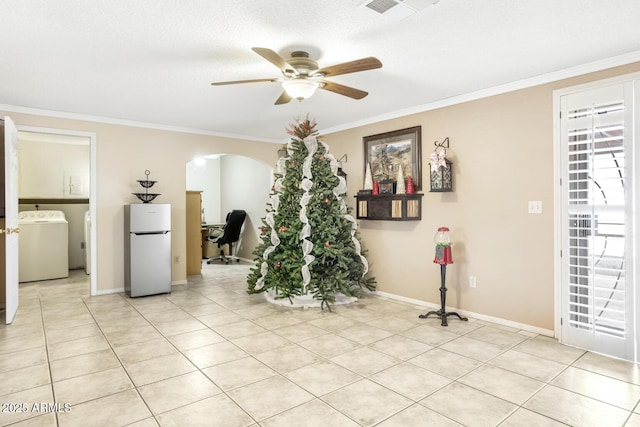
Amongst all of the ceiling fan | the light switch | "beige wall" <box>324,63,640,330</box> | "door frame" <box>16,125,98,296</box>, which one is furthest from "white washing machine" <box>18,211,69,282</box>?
the light switch

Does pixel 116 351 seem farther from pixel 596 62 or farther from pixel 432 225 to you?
pixel 596 62

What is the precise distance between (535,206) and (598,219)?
52 centimetres

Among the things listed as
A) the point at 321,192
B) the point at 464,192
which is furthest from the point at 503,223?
the point at 321,192

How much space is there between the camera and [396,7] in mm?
2133

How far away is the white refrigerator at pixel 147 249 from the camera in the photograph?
188 inches

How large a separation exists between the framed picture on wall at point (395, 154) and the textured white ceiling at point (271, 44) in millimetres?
556

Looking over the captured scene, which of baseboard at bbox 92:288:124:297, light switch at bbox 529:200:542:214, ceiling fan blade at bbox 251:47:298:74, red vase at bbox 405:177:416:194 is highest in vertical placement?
ceiling fan blade at bbox 251:47:298:74

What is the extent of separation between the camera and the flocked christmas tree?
168 inches

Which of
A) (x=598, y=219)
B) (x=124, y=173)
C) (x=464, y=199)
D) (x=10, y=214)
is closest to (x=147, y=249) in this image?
(x=124, y=173)

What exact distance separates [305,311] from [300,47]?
278 cm

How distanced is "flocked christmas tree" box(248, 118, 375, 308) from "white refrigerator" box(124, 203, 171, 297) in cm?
128

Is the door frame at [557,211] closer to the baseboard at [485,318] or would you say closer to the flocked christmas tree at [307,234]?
the baseboard at [485,318]

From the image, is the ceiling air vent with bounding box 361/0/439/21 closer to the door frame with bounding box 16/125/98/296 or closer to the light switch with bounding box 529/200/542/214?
the light switch with bounding box 529/200/542/214

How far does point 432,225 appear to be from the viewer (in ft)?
14.2
